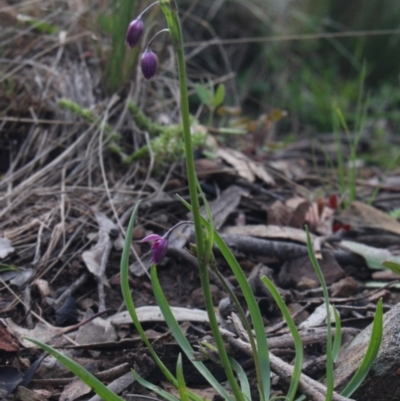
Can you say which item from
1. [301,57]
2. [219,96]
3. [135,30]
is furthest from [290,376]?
[301,57]

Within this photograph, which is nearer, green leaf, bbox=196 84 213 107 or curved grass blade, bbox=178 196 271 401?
curved grass blade, bbox=178 196 271 401

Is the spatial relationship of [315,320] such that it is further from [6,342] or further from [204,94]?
[204,94]

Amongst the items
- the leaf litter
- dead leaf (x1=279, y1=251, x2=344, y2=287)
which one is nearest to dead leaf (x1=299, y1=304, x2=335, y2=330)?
the leaf litter

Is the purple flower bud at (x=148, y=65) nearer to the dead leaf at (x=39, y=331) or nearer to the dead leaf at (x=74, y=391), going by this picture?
the dead leaf at (x=74, y=391)

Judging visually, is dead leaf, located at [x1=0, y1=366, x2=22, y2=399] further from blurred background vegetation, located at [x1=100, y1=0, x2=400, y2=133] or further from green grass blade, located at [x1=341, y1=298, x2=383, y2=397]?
blurred background vegetation, located at [x1=100, y1=0, x2=400, y2=133]

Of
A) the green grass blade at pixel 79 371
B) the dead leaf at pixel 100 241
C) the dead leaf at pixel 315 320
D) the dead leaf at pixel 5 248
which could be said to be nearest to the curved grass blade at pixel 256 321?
the green grass blade at pixel 79 371

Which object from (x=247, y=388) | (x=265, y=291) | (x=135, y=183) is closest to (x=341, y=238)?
(x=265, y=291)
